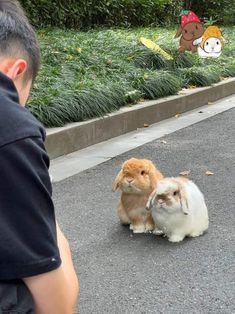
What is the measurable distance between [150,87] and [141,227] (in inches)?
202

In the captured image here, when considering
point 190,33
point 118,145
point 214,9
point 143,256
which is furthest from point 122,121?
point 214,9

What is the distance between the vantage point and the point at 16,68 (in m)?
1.15

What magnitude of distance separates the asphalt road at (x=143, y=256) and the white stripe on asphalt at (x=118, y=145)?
23 cm

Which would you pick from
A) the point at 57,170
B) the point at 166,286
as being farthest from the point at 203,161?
the point at 166,286

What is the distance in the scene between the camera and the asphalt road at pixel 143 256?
3.09m

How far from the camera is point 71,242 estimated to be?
155 inches

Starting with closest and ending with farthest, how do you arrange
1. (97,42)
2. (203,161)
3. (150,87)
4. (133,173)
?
(133,173) < (203,161) < (150,87) < (97,42)

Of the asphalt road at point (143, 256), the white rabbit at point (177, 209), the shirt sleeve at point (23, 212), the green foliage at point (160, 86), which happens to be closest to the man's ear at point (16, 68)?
the shirt sleeve at point (23, 212)

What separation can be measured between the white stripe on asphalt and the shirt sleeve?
434 centimetres

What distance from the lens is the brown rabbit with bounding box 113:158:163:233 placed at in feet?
12.6

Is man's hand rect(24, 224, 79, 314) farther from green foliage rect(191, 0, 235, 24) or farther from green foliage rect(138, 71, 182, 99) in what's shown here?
green foliage rect(191, 0, 235, 24)

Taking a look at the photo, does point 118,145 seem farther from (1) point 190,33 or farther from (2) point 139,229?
(1) point 190,33

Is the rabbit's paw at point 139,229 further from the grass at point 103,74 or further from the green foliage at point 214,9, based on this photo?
the green foliage at point 214,9

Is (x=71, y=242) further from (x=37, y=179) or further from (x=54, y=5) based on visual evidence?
(x=54, y=5)
